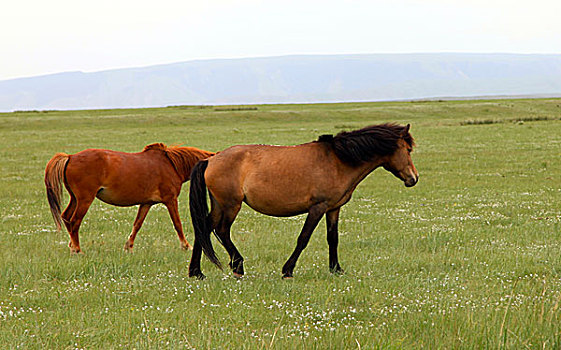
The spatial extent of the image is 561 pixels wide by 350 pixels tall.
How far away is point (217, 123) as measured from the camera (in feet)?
212

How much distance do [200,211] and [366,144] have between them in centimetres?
289

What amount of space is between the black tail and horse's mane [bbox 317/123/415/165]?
2.21 meters

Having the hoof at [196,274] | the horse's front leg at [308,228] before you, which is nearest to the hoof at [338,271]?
the horse's front leg at [308,228]

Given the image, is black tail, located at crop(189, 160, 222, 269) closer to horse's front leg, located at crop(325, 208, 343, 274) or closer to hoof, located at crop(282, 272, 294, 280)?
hoof, located at crop(282, 272, 294, 280)

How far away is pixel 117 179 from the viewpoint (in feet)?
35.8

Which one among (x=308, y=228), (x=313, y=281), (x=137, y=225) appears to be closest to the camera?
(x=313, y=281)

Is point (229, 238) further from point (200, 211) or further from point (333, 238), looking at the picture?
point (333, 238)

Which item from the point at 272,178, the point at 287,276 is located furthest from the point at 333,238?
the point at 272,178

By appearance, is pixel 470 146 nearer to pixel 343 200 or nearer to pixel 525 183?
pixel 525 183

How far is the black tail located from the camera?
8734 mm

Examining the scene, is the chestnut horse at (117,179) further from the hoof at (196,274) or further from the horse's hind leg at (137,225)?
the hoof at (196,274)

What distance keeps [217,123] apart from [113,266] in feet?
184

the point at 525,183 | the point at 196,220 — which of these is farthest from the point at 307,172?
the point at 525,183

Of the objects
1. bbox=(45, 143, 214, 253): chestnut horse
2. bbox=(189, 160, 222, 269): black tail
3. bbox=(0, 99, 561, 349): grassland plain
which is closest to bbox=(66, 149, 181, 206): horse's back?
bbox=(45, 143, 214, 253): chestnut horse
